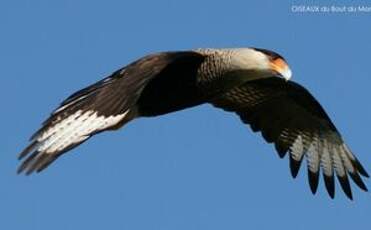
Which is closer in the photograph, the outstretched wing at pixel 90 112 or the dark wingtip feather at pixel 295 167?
the outstretched wing at pixel 90 112

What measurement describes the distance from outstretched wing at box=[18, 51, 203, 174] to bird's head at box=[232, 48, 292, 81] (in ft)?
3.84

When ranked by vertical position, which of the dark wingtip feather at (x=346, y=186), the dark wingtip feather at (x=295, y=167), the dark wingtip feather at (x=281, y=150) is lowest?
the dark wingtip feather at (x=346, y=186)

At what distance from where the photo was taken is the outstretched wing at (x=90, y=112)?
1020 centimetres

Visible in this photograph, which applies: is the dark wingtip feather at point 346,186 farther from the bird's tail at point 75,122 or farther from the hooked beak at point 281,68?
the bird's tail at point 75,122

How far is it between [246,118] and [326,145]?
2.95 ft

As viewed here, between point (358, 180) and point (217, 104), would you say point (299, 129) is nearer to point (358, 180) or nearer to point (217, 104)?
point (358, 180)

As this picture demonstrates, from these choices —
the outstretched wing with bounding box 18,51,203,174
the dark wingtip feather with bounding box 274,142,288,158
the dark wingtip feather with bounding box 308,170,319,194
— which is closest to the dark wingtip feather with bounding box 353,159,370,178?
the dark wingtip feather with bounding box 308,170,319,194

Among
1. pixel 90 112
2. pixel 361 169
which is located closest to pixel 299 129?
pixel 361 169

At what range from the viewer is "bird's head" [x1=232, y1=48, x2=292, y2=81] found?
39.5ft

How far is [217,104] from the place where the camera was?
13188 mm

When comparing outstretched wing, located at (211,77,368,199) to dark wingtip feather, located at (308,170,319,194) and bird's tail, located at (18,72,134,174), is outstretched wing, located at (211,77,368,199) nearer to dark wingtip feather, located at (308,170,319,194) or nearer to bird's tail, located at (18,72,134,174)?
dark wingtip feather, located at (308,170,319,194)

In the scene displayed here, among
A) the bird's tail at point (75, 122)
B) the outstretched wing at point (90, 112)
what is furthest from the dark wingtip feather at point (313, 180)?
the bird's tail at point (75, 122)

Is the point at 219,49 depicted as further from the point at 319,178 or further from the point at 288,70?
the point at 319,178

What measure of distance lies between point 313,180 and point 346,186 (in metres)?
0.32
